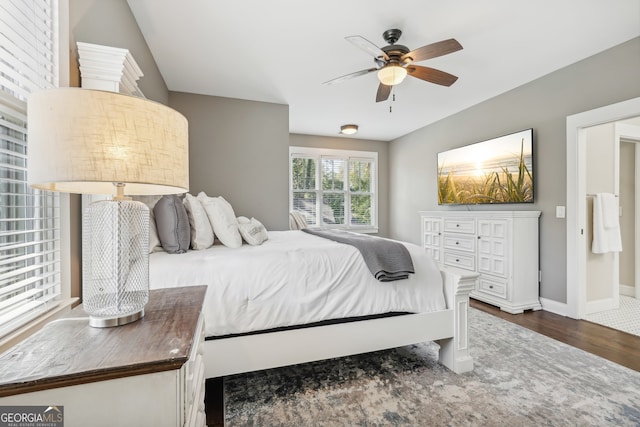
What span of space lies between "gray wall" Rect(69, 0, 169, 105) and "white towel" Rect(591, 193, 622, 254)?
4.53 m

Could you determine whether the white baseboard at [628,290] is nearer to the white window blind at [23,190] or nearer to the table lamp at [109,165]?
the table lamp at [109,165]

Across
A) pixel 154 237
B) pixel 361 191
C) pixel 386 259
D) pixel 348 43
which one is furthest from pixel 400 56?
pixel 361 191

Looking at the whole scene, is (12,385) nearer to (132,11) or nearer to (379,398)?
(379,398)

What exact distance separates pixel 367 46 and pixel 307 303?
1828mm

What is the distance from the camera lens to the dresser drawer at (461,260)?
12.2 feet

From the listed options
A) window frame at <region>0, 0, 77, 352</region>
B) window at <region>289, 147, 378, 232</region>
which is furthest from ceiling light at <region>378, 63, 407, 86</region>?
window at <region>289, 147, 378, 232</region>

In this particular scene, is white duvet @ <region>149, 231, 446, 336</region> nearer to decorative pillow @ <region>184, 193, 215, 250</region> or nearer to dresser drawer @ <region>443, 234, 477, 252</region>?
decorative pillow @ <region>184, 193, 215, 250</region>

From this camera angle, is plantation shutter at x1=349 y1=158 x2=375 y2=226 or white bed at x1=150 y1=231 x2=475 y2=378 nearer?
white bed at x1=150 y1=231 x2=475 y2=378

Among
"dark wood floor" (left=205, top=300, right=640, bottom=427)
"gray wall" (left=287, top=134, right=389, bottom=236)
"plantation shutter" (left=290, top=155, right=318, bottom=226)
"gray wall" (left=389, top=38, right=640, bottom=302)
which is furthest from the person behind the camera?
"gray wall" (left=287, top=134, right=389, bottom=236)

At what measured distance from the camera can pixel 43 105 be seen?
0.78m

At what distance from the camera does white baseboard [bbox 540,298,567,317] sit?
3.06m

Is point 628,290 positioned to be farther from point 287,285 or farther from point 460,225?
point 287,285

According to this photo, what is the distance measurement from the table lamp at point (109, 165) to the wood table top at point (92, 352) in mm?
70

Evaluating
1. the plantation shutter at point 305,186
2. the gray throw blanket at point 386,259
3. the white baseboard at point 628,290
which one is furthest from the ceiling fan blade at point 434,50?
the white baseboard at point 628,290
